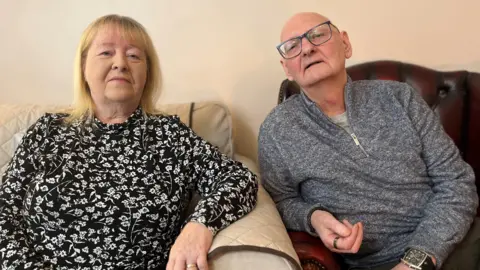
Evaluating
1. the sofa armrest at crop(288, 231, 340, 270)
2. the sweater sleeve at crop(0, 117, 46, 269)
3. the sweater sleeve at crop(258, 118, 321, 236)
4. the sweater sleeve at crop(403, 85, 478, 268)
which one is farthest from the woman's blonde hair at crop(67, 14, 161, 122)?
the sweater sleeve at crop(403, 85, 478, 268)

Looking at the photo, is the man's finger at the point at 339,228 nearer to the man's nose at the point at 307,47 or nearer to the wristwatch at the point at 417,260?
the wristwatch at the point at 417,260

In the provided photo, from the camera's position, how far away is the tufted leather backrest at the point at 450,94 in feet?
5.51

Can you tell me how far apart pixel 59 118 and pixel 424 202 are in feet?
3.85

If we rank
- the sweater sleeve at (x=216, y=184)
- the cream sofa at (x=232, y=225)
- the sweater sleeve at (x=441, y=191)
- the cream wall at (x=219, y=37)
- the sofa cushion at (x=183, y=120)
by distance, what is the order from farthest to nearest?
the cream wall at (x=219, y=37) → the sofa cushion at (x=183, y=120) → the sweater sleeve at (x=441, y=191) → the sweater sleeve at (x=216, y=184) → the cream sofa at (x=232, y=225)

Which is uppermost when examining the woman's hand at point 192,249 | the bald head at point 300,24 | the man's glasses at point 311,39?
the bald head at point 300,24

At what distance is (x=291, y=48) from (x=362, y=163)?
0.43m

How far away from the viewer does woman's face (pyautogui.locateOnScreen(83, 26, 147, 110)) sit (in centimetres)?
135

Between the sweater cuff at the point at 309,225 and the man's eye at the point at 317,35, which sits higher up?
the man's eye at the point at 317,35

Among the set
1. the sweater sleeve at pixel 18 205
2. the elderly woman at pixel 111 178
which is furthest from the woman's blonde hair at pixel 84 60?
the sweater sleeve at pixel 18 205

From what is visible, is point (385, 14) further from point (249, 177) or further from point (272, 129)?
point (249, 177)

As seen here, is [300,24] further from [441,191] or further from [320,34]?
[441,191]

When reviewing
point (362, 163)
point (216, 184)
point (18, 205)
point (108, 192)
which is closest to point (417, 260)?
point (362, 163)

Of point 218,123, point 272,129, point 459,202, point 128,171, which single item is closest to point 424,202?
point 459,202

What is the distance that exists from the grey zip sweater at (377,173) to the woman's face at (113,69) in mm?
482
